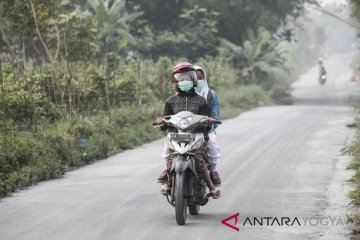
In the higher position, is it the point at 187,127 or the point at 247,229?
the point at 187,127

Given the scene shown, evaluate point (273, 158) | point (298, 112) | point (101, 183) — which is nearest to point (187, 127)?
point (101, 183)

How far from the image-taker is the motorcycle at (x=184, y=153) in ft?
26.9

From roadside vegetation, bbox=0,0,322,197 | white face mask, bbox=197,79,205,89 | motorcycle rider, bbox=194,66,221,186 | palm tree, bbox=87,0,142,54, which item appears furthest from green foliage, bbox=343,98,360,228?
palm tree, bbox=87,0,142,54

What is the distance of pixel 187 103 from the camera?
8789mm

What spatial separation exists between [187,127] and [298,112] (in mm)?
18882

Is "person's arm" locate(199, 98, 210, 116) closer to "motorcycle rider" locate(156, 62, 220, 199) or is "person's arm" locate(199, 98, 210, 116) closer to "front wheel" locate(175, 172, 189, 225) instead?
"motorcycle rider" locate(156, 62, 220, 199)

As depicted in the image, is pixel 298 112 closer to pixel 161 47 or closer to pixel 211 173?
pixel 161 47

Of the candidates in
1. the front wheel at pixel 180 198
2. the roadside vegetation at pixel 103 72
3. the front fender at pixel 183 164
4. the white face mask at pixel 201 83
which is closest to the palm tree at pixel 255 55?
the roadside vegetation at pixel 103 72

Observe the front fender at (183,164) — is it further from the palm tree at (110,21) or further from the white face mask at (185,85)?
the palm tree at (110,21)

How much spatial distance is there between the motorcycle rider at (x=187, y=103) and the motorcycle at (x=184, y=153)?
14 centimetres

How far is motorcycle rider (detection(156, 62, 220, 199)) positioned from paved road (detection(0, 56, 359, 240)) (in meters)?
0.55

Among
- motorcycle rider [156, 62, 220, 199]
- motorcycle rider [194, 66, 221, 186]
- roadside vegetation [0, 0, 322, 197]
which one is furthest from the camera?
roadside vegetation [0, 0, 322, 197]

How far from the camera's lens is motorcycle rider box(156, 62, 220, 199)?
8609mm

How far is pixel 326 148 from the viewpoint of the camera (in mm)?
15875
